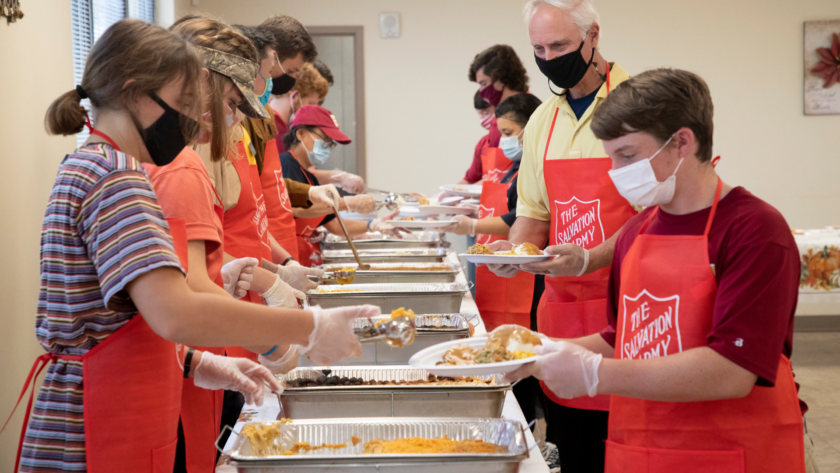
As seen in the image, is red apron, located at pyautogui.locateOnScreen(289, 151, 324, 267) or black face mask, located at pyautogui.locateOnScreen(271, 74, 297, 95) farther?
red apron, located at pyautogui.locateOnScreen(289, 151, 324, 267)

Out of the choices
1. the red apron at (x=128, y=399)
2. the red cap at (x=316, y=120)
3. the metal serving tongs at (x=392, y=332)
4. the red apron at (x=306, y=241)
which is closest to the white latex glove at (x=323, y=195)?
the red apron at (x=306, y=241)

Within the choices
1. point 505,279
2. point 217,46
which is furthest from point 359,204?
point 217,46

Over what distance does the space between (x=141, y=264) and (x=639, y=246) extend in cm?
93

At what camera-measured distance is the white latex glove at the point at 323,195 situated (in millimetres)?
3365

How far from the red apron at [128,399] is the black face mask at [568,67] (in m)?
1.36

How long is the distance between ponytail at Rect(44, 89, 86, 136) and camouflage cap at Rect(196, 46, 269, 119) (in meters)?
0.55

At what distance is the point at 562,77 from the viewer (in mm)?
2059

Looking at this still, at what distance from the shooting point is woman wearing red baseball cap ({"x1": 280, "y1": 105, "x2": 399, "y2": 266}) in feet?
11.7

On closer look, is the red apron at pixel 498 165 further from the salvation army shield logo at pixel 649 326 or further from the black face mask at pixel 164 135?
the black face mask at pixel 164 135

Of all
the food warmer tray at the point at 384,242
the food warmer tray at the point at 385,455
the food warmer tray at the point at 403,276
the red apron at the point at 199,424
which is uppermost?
the food warmer tray at the point at 384,242

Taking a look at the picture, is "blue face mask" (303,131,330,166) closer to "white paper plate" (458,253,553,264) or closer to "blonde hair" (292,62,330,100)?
"blonde hair" (292,62,330,100)

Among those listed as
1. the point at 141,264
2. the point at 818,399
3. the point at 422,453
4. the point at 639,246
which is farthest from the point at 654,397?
the point at 818,399

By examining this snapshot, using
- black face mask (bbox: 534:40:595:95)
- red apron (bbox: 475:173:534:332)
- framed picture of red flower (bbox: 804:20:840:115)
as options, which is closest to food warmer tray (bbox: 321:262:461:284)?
red apron (bbox: 475:173:534:332)

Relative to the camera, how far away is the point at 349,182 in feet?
14.3
